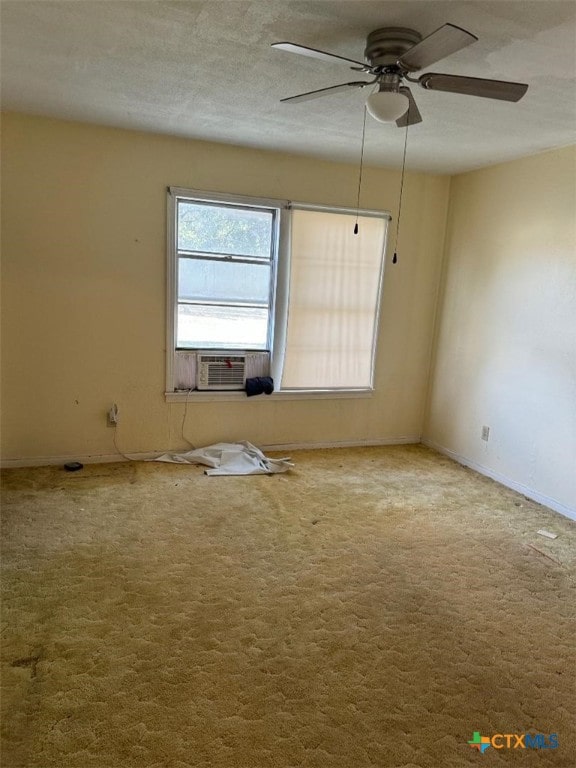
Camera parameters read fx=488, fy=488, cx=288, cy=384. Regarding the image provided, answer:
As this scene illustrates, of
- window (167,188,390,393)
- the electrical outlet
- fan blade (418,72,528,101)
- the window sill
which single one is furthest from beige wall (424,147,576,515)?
the electrical outlet

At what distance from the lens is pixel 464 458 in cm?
451

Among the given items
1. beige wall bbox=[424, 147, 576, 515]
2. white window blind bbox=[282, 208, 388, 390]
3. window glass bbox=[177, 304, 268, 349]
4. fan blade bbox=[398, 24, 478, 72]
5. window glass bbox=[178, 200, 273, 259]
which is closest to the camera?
fan blade bbox=[398, 24, 478, 72]

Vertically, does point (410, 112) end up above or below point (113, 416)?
above

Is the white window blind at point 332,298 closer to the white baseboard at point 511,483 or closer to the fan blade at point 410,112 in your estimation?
the white baseboard at point 511,483

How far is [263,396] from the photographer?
4.43 metres

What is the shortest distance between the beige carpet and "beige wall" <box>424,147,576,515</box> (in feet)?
1.99

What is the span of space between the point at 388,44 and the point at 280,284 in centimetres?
230

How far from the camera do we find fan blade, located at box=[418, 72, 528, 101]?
194 cm

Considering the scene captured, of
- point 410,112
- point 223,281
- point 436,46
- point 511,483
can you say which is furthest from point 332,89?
point 511,483

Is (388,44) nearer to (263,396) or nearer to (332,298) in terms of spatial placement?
(332,298)

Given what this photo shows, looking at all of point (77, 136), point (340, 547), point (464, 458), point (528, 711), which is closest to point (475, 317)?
point (464, 458)

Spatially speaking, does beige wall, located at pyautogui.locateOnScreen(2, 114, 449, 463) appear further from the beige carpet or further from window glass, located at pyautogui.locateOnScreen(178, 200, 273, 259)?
the beige carpet

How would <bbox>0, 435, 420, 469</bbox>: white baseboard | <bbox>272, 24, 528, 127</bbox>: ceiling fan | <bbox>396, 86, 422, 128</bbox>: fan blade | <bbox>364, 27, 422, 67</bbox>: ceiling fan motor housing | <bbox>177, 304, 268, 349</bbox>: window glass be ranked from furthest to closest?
<bbox>177, 304, 268, 349</bbox>: window glass
<bbox>0, 435, 420, 469</bbox>: white baseboard
<bbox>396, 86, 422, 128</bbox>: fan blade
<bbox>364, 27, 422, 67</bbox>: ceiling fan motor housing
<bbox>272, 24, 528, 127</bbox>: ceiling fan

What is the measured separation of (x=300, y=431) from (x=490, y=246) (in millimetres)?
2339
